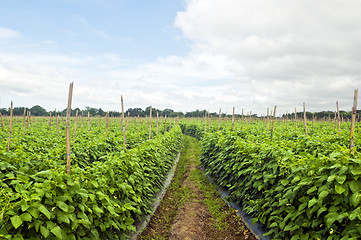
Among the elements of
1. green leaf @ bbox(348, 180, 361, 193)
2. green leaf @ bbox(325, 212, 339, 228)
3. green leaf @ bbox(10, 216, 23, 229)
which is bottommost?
green leaf @ bbox(325, 212, 339, 228)

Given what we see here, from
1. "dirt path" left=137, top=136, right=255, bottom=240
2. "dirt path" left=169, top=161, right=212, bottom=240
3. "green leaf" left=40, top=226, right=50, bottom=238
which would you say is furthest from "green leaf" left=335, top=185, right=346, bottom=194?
"green leaf" left=40, top=226, right=50, bottom=238

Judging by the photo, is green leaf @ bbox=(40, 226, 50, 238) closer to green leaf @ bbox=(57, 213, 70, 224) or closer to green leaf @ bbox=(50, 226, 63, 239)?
green leaf @ bbox=(50, 226, 63, 239)

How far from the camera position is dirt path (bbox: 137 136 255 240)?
205 inches

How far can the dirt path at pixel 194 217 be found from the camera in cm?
520

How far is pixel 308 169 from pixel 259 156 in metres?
1.63

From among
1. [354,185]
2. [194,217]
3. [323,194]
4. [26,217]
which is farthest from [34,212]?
Result: [194,217]

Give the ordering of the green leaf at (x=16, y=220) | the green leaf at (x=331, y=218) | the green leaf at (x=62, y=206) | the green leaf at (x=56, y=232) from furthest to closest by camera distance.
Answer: the green leaf at (x=331, y=218) < the green leaf at (x=62, y=206) < the green leaf at (x=56, y=232) < the green leaf at (x=16, y=220)

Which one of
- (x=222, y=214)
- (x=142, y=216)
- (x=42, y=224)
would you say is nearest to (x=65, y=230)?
(x=42, y=224)

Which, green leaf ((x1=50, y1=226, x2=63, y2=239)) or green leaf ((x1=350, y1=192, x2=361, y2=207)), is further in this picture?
green leaf ((x1=350, y1=192, x2=361, y2=207))

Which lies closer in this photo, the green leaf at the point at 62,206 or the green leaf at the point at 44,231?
the green leaf at the point at 44,231

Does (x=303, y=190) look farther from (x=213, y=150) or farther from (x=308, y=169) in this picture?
(x=213, y=150)

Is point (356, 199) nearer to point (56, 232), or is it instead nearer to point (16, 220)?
point (56, 232)

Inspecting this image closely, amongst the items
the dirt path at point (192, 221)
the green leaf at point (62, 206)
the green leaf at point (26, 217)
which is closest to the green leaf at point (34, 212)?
the green leaf at point (26, 217)

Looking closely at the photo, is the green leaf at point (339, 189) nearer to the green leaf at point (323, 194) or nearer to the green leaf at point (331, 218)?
the green leaf at point (323, 194)
